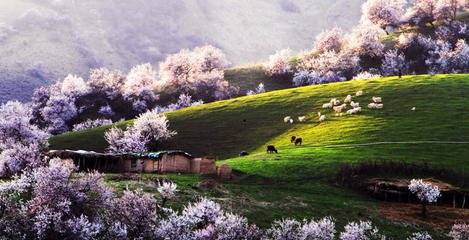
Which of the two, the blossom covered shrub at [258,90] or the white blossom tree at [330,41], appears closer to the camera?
the blossom covered shrub at [258,90]

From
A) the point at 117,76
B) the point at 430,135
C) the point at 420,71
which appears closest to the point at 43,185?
the point at 430,135

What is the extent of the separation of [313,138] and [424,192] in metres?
33.2

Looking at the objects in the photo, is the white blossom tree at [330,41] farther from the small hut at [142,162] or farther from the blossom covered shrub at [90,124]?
the small hut at [142,162]

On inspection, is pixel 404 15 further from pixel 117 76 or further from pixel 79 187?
pixel 79 187

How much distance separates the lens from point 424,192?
56125mm

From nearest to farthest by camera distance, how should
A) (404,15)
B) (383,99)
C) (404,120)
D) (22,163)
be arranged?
(22,163)
(404,120)
(383,99)
(404,15)

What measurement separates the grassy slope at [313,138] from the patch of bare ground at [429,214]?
1622 millimetres

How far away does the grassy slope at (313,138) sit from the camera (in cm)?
5691

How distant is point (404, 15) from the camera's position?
630 ft

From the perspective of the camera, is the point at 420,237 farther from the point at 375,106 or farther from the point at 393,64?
the point at 393,64

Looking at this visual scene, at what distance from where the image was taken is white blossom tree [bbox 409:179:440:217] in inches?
2192

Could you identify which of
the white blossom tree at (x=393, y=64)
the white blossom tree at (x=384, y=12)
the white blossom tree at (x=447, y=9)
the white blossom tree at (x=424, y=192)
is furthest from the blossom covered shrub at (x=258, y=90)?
the white blossom tree at (x=424, y=192)

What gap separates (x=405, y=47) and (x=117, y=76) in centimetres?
9949

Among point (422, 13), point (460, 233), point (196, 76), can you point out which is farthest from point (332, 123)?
point (422, 13)
